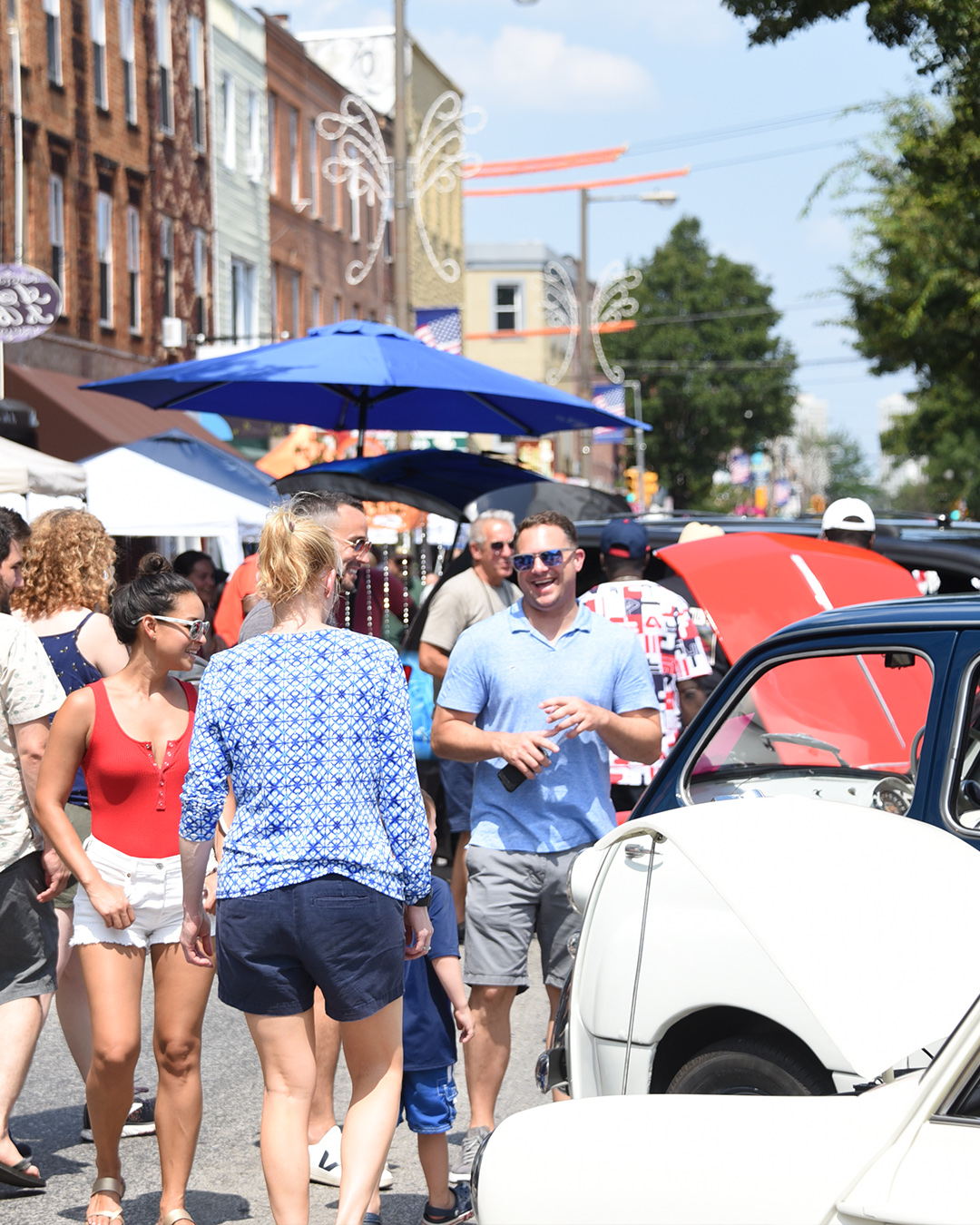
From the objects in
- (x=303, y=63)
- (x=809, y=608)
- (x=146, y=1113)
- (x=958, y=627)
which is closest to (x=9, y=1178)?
(x=146, y=1113)

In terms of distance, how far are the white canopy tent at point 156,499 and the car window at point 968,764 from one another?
9148mm

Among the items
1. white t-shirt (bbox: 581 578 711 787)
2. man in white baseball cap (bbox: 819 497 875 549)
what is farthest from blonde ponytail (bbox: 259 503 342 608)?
man in white baseball cap (bbox: 819 497 875 549)

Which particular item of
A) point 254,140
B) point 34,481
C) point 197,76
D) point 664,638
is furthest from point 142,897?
point 254,140

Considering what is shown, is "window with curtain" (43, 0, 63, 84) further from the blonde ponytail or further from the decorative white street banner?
the blonde ponytail

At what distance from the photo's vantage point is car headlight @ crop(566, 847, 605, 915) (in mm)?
4527

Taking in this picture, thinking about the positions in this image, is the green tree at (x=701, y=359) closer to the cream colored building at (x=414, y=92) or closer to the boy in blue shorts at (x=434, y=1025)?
the cream colored building at (x=414, y=92)

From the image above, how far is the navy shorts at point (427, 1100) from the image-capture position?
14.7ft

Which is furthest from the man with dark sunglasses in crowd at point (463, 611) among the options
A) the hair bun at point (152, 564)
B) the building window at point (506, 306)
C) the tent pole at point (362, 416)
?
the building window at point (506, 306)

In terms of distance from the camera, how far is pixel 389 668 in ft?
13.3

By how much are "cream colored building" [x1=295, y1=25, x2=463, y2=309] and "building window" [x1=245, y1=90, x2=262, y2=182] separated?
267cm

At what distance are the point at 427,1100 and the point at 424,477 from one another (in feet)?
19.2

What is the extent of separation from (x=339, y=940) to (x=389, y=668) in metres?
0.67

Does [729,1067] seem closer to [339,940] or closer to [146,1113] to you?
[339,940]

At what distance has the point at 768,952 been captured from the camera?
3.55 meters
